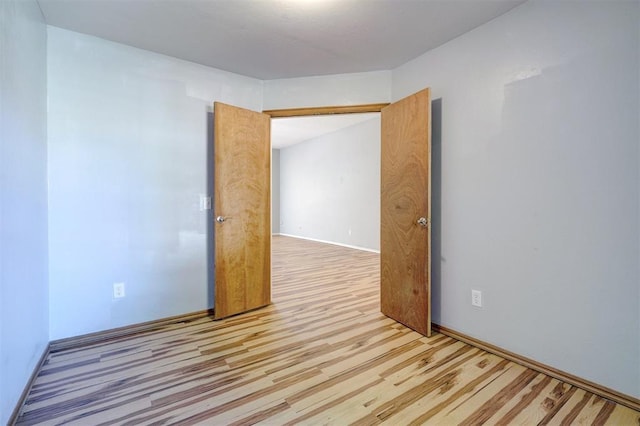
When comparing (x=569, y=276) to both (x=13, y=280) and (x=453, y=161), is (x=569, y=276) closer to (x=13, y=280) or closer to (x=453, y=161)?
(x=453, y=161)

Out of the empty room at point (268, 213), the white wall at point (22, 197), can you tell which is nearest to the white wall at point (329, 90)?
the empty room at point (268, 213)

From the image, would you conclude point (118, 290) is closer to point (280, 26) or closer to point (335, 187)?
point (280, 26)

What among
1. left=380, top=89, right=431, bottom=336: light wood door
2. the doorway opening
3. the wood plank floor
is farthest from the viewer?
the doorway opening

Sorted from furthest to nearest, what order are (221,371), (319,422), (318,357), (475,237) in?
(475,237), (318,357), (221,371), (319,422)

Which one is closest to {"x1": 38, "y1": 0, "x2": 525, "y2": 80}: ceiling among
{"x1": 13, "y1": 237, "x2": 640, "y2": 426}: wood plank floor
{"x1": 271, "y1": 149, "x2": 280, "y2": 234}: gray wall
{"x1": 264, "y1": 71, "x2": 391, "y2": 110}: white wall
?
{"x1": 264, "y1": 71, "x2": 391, "y2": 110}: white wall

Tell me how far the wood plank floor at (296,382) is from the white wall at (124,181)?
1.02 feet

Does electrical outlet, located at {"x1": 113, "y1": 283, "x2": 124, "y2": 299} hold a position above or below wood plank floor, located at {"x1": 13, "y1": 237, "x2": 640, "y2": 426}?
above

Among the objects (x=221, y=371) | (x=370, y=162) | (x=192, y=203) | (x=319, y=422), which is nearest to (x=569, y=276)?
(x=319, y=422)

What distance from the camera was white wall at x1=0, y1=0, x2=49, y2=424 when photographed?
4.32 ft

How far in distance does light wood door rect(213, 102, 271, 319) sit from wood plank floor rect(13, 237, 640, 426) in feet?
0.97

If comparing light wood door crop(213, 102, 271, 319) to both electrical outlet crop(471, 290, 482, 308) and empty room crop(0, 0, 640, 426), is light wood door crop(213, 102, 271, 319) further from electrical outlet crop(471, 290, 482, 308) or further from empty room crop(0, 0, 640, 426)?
electrical outlet crop(471, 290, 482, 308)

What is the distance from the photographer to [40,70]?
190 centimetres

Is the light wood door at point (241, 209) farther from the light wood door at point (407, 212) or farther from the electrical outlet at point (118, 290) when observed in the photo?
the light wood door at point (407, 212)

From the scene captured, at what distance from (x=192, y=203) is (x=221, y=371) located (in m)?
1.44
